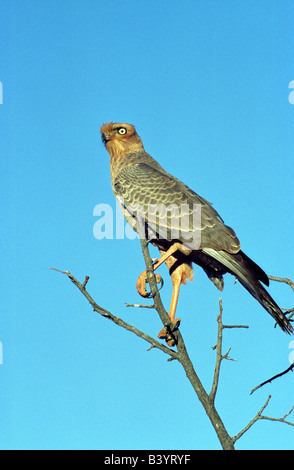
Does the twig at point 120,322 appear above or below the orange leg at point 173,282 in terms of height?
below

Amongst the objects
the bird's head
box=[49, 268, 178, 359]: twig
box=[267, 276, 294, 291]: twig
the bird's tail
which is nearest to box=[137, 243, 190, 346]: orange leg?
the bird's tail

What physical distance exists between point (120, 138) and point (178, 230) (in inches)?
97.4

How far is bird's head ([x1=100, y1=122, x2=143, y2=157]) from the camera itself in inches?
332

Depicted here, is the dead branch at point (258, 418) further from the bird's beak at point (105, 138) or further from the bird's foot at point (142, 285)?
the bird's beak at point (105, 138)

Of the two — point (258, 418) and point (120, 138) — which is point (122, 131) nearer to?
point (120, 138)

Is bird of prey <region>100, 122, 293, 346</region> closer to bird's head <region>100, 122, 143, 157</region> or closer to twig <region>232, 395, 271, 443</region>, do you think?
bird's head <region>100, 122, 143, 157</region>

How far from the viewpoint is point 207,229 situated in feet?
21.9

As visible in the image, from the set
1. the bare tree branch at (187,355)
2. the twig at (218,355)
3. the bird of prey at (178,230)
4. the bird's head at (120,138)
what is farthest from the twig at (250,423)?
the bird's head at (120,138)

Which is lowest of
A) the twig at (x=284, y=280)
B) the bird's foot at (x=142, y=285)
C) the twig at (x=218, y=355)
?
the twig at (x=218, y=355)

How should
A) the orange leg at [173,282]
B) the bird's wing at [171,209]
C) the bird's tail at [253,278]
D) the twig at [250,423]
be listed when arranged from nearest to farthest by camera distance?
the twig at [250,423] < the bird's tail at [253,278] < the orange leg at [173,282] < the bird's wing at [171,209]

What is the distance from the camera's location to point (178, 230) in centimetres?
671

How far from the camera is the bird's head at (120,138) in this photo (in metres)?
8.43

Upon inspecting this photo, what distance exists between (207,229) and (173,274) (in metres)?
1.05
